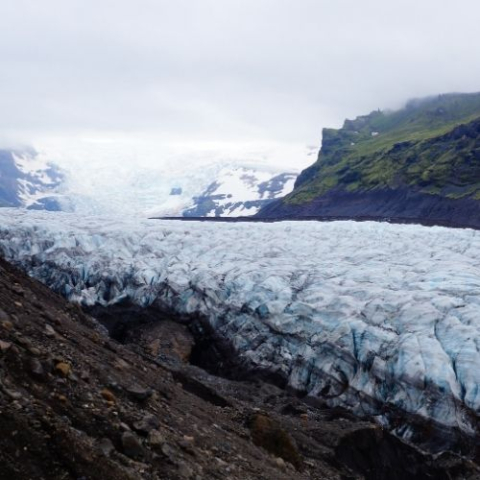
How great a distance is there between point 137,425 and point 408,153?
114629 mm

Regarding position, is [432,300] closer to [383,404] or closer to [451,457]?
[383,404]

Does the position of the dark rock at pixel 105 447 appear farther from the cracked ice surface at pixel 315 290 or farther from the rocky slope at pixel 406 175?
the rocky slope at pixel 406 175

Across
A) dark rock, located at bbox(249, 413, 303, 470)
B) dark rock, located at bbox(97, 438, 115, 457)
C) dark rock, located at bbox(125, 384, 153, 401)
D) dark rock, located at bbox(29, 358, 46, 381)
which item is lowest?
dark rock, located at bbox(249, 413, 303, 470)

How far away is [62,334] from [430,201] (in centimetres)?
8671

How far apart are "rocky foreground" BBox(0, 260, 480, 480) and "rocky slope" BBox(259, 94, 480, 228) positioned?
49.6 metres

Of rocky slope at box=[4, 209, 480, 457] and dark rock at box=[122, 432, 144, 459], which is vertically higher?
dark rock at box=[122, 432, 144, 459]

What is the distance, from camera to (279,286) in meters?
23.5

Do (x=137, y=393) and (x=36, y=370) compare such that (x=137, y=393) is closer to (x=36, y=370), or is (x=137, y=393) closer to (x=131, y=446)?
(x=36, y=370)

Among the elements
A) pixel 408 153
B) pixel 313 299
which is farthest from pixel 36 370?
pixel 408 153

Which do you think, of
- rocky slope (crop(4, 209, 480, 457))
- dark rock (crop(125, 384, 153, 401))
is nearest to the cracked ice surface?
rocky slope (crop(4, 209, 480, 457))

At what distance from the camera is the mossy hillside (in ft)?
319

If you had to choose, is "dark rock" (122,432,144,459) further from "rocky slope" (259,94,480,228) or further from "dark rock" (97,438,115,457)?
"rocky slope" (259,94,480,228)

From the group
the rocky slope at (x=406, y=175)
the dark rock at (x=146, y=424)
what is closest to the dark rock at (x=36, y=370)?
the dark rock at (x=146, y=424)

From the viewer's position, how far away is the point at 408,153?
380ft
